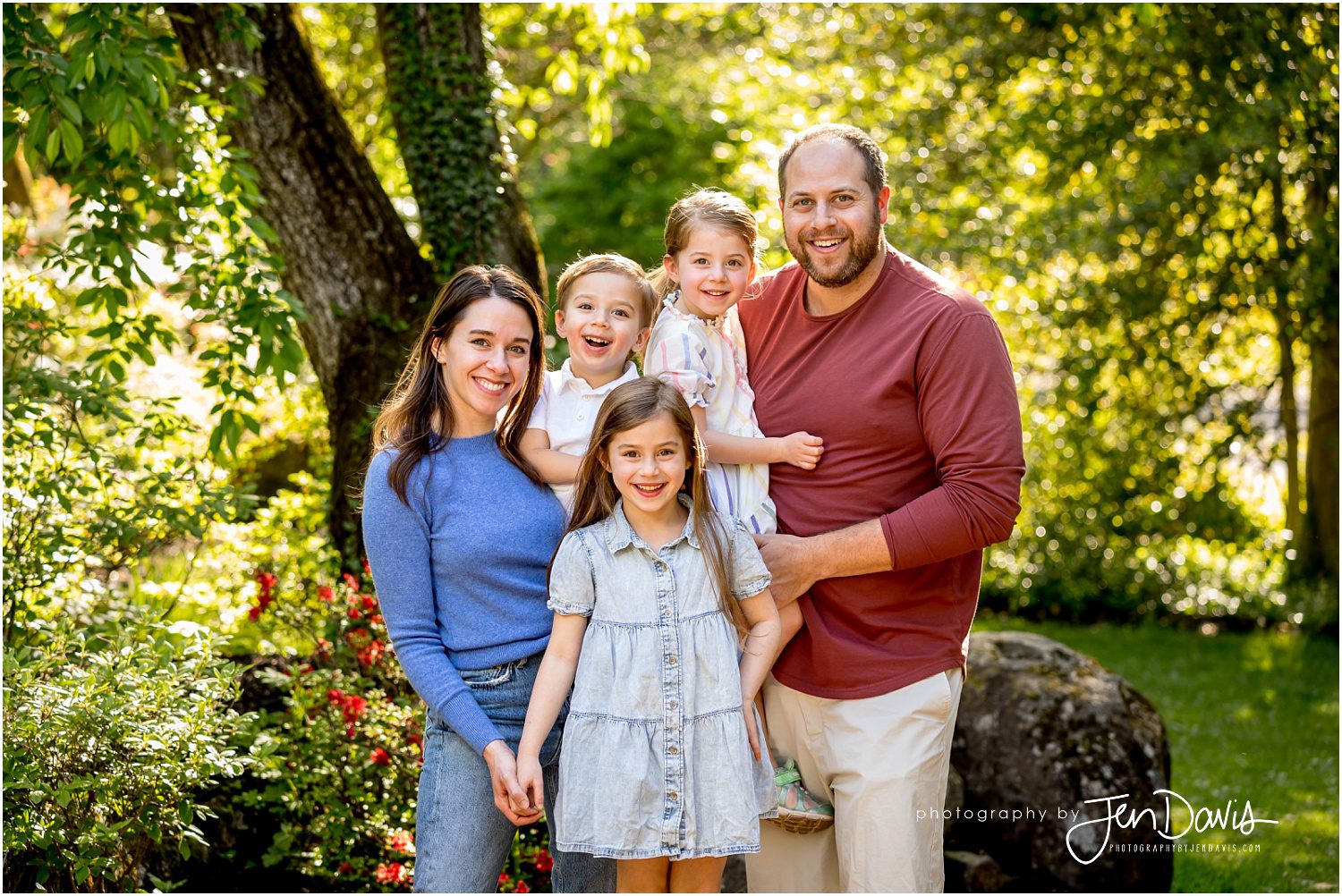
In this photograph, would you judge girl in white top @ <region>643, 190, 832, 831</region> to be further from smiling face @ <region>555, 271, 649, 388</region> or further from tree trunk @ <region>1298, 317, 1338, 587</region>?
tree trunk @ <region>1298, 317, 1338, 587</region>

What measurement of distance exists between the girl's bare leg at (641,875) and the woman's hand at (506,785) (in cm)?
31

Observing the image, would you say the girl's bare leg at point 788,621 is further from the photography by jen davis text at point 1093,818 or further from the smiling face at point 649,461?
A: the photography by jen davis text at point 1093,818

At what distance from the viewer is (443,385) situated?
2.72 m

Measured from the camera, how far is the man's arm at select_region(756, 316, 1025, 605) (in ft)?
8.91

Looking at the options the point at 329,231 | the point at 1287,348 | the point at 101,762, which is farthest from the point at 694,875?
the point at 1287,348

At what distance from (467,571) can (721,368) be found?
866 mm

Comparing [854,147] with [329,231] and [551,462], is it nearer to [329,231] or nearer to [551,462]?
[551,462]

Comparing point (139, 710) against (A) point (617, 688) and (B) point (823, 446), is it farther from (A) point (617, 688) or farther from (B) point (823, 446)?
(B) point (823, 446)

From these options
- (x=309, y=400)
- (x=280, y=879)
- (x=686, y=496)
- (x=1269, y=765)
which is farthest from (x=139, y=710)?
(x=1269, y=765)

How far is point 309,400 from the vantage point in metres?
5.90

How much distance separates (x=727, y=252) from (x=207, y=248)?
7.21 feet

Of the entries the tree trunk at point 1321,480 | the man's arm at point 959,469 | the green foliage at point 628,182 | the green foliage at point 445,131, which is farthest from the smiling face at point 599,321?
the green foliage at point 628,182

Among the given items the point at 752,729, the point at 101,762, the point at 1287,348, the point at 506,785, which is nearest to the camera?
the point at 506,785

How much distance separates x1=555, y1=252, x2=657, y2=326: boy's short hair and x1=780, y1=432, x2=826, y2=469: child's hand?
1.57ft
